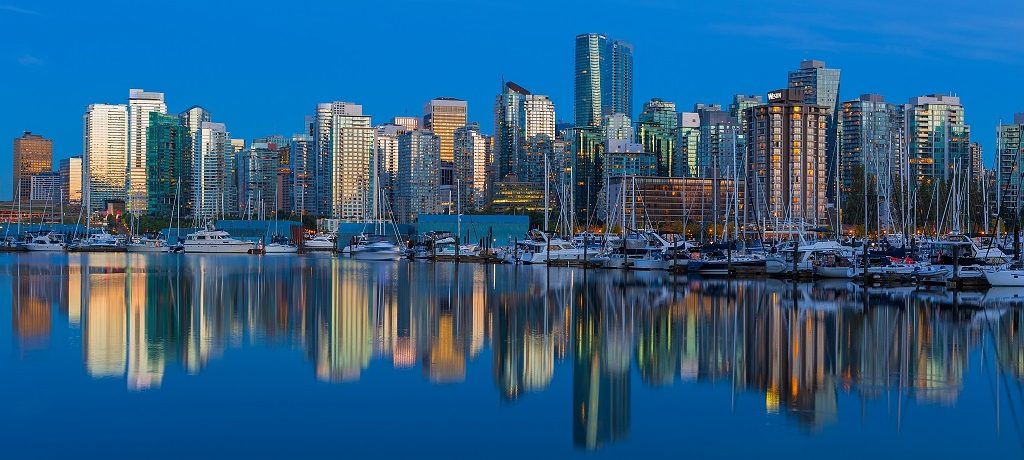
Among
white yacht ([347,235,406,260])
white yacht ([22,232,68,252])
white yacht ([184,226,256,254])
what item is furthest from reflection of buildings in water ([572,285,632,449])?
white yacht ([22,232,68,252])

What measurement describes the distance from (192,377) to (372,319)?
12850 mm

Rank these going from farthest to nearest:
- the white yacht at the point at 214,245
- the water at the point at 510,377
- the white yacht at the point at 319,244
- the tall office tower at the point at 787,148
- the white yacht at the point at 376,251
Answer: the tall office tower at the point at 787,148, the white yacht at the point at 319,244, the white yacht at the point at 214,245, the white yacht at the point at 376,251, the water at the point at 510,377

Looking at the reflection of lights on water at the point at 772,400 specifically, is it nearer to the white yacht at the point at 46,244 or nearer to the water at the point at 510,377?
the water at the point at 510,377

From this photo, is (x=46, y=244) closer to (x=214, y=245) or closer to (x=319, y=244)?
(x=214, y=245)

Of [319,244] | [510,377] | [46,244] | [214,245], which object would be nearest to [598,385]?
[510,377]

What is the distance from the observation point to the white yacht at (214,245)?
4926 inches

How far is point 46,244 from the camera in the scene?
135m

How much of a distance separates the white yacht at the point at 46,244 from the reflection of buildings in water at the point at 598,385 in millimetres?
105833

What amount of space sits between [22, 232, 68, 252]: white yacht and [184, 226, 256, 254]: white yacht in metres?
13.8

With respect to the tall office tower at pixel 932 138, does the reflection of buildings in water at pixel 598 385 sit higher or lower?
lower

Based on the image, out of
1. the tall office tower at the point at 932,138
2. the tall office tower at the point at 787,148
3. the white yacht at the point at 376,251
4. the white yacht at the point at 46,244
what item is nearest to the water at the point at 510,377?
the white yacht at the point at 376,251

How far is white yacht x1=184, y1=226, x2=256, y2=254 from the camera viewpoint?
411 feet

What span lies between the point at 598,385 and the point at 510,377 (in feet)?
6.23

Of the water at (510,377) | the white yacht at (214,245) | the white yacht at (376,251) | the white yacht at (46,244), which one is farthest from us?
the white yacht at (46,244)
